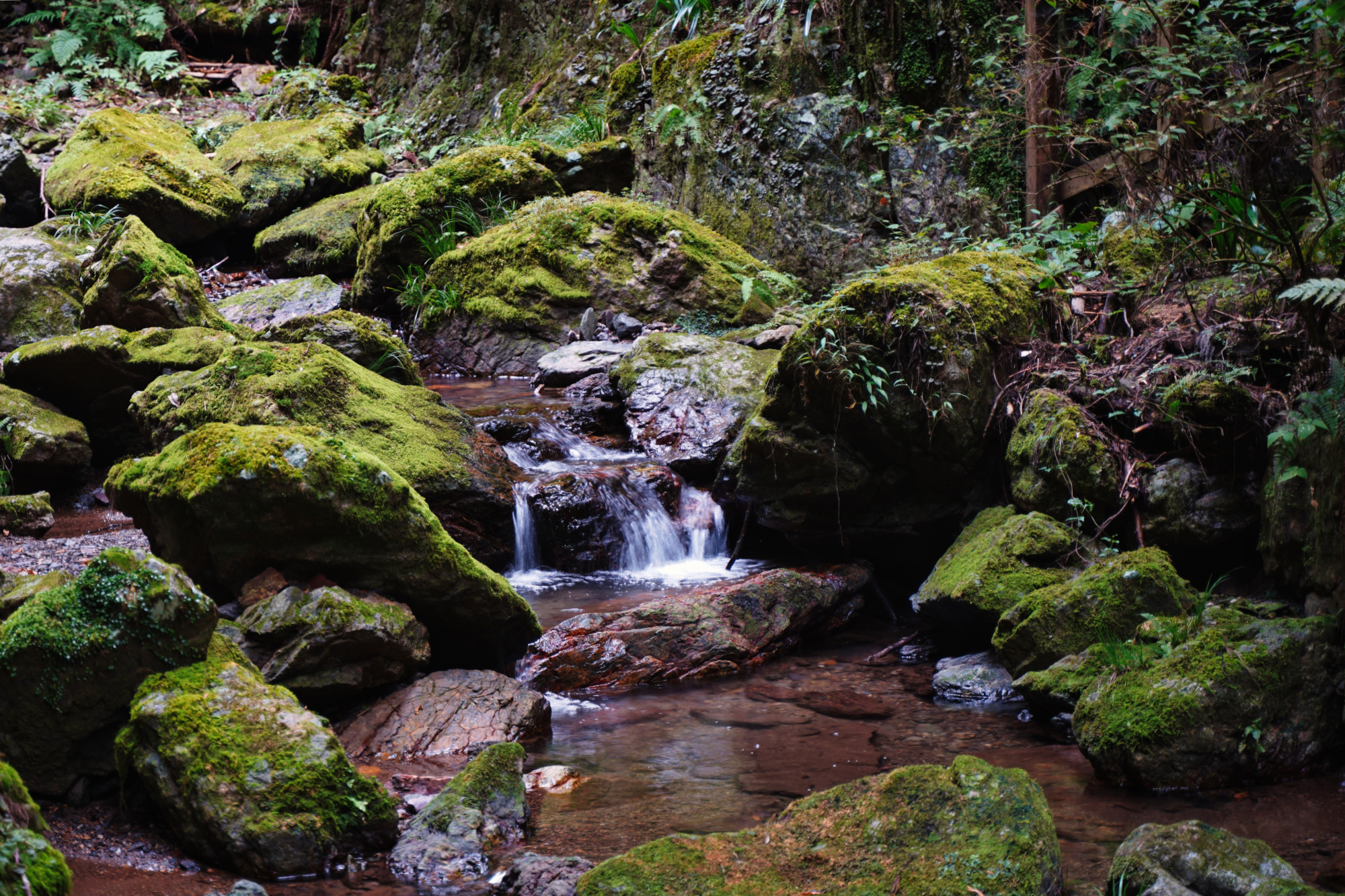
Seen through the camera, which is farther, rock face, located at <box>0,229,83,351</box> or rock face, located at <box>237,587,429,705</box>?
rock face, located at <box>0,229,83,351</box>

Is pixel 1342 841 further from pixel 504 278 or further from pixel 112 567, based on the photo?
pixel 504 278

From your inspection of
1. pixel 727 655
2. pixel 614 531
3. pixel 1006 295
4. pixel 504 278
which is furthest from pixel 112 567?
pixel 504 278

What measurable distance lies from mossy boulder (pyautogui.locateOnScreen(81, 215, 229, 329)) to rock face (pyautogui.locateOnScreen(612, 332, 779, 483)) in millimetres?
A: 3480

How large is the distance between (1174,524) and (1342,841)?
206 centimetres

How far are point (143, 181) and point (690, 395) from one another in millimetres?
7699

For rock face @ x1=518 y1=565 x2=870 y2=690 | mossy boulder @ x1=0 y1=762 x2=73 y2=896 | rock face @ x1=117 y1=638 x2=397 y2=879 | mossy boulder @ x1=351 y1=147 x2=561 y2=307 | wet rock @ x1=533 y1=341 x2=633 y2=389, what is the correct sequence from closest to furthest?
mossy boulder @ x1=0 y1=762 x2=73 y2=896
rock face @ x1=117 y1=638 x2=397 y2=879
rock face @ x1=518 y1=565 x2=870 y2=690
wet rock @ x1=533 y1=341 x2=633 y2=389
mossy boulder @ x1=351 y1=147 x2=561 y2=307

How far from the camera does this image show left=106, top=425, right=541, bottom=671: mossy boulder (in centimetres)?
423

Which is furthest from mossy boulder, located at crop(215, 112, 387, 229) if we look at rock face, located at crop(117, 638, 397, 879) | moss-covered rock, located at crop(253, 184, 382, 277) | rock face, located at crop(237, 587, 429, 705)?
rock face, located at crop(117, 638, 397, 879)

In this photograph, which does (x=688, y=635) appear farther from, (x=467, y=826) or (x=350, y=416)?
(x=350, y=416)

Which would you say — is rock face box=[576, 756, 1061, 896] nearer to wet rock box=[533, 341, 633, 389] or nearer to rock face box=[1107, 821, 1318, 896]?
rock face box=[1107, 821, 1318, 896]

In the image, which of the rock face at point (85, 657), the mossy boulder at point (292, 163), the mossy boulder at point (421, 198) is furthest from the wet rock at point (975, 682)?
the mossy boulder at point (292, 163)

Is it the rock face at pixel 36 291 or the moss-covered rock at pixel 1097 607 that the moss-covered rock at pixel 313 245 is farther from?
the moss-covered rock at pixel 1097 607

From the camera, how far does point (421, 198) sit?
11.7 metres

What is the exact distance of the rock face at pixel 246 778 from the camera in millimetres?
3076
